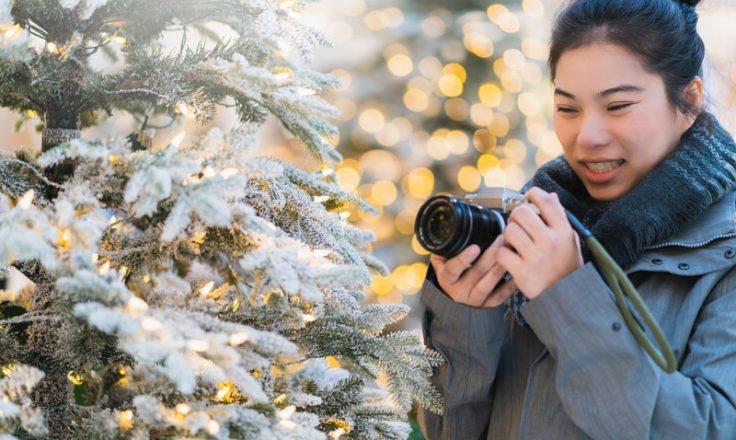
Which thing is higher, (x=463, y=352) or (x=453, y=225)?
(x=453, y=225)

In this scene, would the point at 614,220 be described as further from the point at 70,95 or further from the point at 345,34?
the point at 345,34

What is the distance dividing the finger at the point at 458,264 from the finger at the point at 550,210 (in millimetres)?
88

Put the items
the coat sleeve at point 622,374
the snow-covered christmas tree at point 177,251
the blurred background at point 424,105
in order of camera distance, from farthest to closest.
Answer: the blurred background at point 424,105, the coat sleeve at point 622,374, the snow-covered christmas tree at point 177,251

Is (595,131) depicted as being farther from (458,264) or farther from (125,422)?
(125,422)

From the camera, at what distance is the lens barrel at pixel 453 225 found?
83cm

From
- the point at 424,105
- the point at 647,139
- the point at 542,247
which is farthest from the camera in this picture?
the point at 424,105

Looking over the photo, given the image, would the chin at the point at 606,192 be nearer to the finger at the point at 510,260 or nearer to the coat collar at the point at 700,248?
the coat collar at the point at 700,248

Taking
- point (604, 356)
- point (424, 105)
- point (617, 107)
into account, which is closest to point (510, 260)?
point (604, 356)

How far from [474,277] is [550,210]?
0.45 ft

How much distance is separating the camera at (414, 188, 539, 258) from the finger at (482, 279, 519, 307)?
0.25 feet

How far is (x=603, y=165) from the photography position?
3.11 ft

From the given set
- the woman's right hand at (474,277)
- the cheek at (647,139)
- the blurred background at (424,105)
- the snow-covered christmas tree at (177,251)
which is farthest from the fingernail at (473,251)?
the blurred background at (424,105)

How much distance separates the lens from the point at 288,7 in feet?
2.94

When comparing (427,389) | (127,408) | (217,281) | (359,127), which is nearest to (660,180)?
(427,389)
